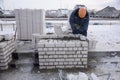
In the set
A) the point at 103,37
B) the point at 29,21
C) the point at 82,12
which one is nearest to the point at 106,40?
the point at 103,37

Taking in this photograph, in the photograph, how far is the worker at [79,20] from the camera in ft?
19.2

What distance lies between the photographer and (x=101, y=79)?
3.92m

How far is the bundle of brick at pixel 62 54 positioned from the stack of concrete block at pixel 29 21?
9.00 feet

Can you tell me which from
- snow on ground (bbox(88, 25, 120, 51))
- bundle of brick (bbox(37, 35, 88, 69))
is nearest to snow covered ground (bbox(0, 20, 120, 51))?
snow on ground (bbox(88, 25, 120, 51))

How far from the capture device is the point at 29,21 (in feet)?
23.7

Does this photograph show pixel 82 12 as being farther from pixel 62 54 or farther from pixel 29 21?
pixel 29 21

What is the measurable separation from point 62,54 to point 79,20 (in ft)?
6.24

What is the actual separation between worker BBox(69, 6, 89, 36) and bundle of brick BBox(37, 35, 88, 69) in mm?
1549

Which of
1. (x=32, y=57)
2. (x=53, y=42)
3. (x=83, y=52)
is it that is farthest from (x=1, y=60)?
(x=83, y=52)

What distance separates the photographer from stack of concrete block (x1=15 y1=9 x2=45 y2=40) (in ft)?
23.6

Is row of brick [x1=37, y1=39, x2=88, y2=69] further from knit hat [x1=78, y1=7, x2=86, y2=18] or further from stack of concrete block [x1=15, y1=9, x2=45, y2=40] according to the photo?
stack of concrete block [x1=15, y1=9, x2=45, y2=40]

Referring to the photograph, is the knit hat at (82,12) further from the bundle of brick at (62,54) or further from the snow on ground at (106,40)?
the bundle of brick at (62,54)

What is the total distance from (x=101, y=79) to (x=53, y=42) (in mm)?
1584

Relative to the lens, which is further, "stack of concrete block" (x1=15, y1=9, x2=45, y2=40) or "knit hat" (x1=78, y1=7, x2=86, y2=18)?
"stack of concrete block" (x1=15, y1=9, x2=45, y2=40)
